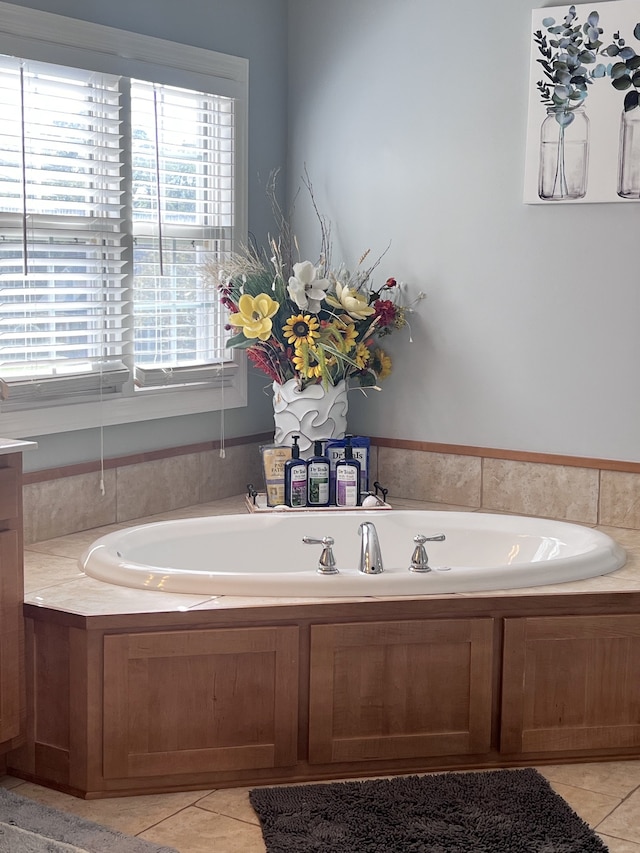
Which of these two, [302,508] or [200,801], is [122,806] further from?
[302,508]

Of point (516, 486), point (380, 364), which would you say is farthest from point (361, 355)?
point (516, 486)

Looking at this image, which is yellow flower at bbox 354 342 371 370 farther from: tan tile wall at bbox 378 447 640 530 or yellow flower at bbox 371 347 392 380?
tan tile wall at bbox 378 447 640 530

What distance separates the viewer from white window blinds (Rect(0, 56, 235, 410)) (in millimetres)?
3336

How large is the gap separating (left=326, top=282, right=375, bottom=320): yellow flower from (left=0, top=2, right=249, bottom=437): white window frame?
1.53 feet

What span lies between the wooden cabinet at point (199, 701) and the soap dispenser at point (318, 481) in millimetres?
1082

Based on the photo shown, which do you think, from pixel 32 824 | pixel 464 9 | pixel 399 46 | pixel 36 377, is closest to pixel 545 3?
pixel 464 9

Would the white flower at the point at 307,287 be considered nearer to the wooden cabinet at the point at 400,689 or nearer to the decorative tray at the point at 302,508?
the decorative tray at the point at 302,508

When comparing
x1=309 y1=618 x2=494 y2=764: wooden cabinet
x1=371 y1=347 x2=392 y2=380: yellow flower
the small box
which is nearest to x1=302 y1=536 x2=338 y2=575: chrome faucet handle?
x1=309 y1=618 x2=494 y2=764: wooden cabinet

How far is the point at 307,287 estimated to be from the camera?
12.8ft

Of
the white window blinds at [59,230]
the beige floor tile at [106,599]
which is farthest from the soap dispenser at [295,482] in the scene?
the beige floor tile at [106,599]

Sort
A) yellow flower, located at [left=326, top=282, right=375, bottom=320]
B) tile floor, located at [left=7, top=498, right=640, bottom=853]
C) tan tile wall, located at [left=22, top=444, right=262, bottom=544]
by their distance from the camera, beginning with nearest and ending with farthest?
1. tile floor, located at [left=7, top=498, right=640, bottom=853]
2. tan tile wall, located at [left=22, top=444, right=262, bottom=544]
3. yellow flower, located at [left=326, top=282, right=375, bottom=320]

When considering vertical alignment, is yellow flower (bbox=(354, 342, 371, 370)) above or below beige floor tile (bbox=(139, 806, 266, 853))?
above

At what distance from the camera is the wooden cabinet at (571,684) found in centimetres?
296

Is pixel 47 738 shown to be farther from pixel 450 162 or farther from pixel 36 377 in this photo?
pixel 450 162
